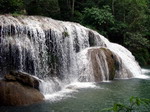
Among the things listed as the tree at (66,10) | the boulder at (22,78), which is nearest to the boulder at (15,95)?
the boulder at (22,78)

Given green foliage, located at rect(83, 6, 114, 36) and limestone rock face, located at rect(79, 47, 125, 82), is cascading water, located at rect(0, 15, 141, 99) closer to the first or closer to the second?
limestone rock face, located at rect(79, 47, 125, 82)

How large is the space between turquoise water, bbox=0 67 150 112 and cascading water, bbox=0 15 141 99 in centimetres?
177

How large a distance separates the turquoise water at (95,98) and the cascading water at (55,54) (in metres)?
1.77

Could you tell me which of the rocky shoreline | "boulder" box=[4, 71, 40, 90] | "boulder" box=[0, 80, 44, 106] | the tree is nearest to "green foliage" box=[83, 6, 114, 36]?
the tree

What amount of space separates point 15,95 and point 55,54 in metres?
6.03

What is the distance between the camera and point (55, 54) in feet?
53.1

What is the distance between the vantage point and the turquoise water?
10023 millimetres

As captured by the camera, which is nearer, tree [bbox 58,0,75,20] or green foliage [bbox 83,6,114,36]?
green foliage [bbox 83,6,114,36]

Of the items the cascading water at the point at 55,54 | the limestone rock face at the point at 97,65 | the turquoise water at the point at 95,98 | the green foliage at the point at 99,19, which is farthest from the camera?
the green foliage at the point at 99,19

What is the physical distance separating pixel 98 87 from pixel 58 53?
13.0 feet

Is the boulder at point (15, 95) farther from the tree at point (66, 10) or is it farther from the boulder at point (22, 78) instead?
the tree at point (66, 10)

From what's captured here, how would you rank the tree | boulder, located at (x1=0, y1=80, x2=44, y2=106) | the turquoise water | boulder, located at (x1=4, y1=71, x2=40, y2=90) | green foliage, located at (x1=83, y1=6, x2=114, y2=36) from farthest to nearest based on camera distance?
the tree → green foliage, located at (x1=83, y1=6, x2=114, y2=36) → boulder, located at (x1=4, y1=71, x2=40, y2=90) → boulder, located at (x1=0, y1=80, x2=44, y2=106) → the turquoise water

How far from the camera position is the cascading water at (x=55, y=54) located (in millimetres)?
13648

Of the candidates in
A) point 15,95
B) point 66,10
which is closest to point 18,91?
point 15,95
